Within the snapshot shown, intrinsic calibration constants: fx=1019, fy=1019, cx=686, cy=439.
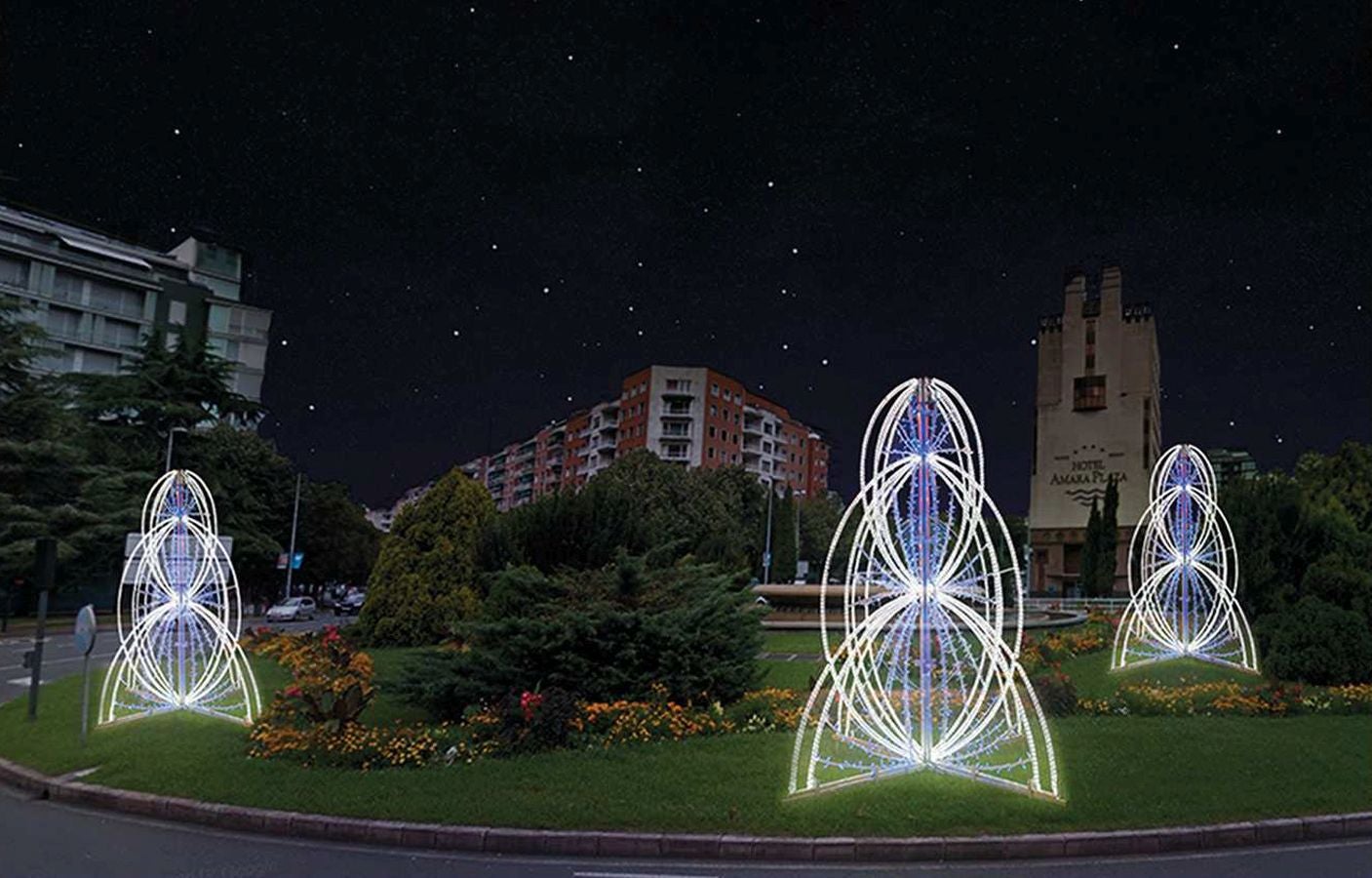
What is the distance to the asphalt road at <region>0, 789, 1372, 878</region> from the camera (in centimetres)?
794

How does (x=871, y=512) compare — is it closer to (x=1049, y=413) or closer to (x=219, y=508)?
(x=219, y=508)

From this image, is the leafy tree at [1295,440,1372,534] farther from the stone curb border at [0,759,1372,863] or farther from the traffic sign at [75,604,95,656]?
the traffic sign at [75,604,95,656]

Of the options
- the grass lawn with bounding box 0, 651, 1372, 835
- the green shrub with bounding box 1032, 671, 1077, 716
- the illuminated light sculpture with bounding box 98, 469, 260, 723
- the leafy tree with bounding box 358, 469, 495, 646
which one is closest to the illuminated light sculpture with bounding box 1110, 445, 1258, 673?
the green shrub with bounding box 1032, 671, 1077, 716

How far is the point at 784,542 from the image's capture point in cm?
5459

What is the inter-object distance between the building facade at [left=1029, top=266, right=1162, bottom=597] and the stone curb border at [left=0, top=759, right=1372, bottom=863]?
53258 millimetres

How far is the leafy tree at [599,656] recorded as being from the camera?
1323cm

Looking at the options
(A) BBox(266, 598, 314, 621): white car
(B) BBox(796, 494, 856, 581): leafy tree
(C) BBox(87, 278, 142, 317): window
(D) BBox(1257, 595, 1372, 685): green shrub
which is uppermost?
(C) BBox(87, 278, 142, 317): window

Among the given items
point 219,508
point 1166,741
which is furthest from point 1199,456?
point 219,508

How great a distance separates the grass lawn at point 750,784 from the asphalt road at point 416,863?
1.57 feet

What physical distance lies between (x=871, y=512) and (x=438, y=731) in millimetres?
5640

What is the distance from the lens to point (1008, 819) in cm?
883

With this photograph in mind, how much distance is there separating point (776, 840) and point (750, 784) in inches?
58.7

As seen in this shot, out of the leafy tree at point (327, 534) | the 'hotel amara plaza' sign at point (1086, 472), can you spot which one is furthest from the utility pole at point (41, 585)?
the 'hotel amara plaza' sign at point (1086, 472)

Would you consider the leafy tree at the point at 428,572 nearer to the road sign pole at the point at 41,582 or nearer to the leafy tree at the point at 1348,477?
the road sign pole at the point at 41,582
